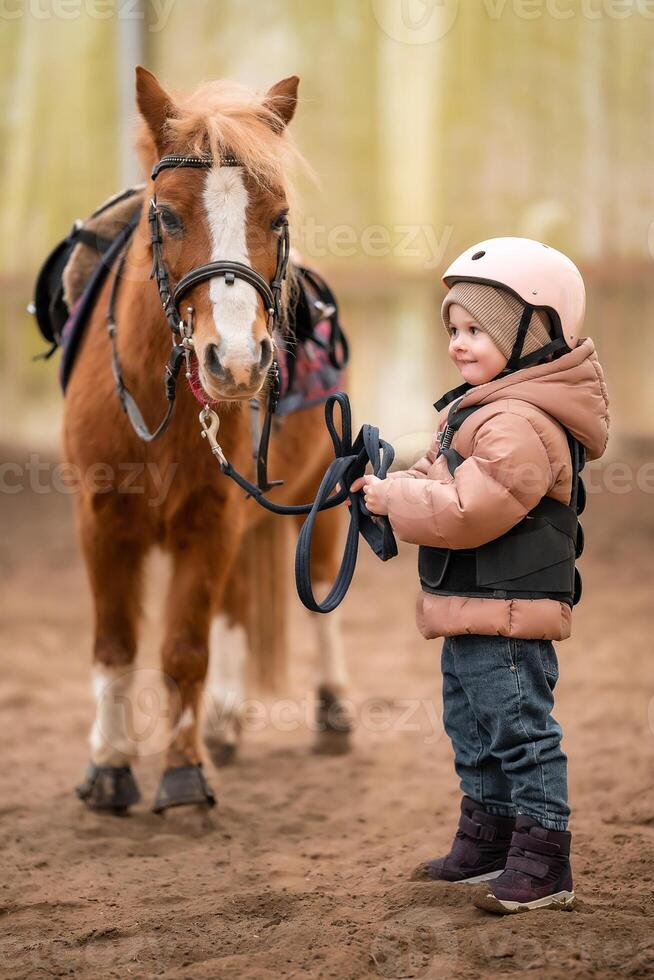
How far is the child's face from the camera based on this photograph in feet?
7.63

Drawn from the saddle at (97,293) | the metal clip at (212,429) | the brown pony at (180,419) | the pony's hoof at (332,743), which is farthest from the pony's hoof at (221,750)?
the metal clip at (212,429)

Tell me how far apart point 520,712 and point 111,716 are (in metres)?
1.58

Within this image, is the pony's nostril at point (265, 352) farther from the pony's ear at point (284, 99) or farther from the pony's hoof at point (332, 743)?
the pony's hoof at point (332, 743)

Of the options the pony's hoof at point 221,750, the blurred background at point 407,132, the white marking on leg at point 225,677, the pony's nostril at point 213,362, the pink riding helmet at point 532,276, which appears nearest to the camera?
the pink riding helmet at point 532,276

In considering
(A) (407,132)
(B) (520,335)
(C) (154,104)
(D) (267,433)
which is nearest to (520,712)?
(B) (520,335)

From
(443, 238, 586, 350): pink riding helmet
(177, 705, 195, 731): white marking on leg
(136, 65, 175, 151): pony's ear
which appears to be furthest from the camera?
(177, 705, 195, 731): white marking on leg

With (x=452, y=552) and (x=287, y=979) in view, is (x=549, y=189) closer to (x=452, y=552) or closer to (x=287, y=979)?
(x=452, y=552)

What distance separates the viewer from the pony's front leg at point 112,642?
127 inches

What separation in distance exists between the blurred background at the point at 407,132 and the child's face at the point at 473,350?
4.62m

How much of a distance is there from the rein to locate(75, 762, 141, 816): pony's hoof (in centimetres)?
115

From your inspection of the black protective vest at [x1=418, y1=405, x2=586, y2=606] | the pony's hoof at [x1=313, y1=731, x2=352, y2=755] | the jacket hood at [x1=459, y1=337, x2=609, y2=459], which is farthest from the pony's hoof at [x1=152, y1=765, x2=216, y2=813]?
the jacket hood at [x1=459, y1=337, x2=609, y2=459]

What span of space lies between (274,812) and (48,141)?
5.62 m

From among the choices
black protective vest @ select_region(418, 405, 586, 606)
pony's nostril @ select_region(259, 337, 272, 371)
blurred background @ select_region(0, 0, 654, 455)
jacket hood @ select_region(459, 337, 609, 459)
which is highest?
blurred background @ select_region(0, 0, 654, 455)

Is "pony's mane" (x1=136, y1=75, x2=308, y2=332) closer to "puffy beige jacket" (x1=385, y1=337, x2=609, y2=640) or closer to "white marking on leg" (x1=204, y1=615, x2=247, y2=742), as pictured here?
"puffy beige jacket" (x1=385, y1=337, x2=609, y2=640)
